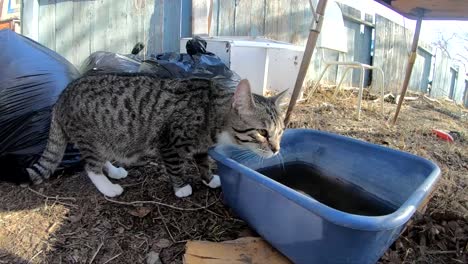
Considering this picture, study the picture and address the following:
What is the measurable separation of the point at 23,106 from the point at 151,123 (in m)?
0.71

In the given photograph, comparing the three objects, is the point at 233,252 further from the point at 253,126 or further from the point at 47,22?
the point at 47,22

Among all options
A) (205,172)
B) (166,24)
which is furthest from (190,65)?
(166,24)

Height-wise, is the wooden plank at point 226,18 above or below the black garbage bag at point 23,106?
above

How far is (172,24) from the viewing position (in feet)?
11.9

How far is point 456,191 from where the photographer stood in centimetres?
206

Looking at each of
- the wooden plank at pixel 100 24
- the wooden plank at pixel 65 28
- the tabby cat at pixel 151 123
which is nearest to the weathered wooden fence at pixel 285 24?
the wooden plank at pixel 100 24

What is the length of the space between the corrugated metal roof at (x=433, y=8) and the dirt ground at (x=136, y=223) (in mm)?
1066

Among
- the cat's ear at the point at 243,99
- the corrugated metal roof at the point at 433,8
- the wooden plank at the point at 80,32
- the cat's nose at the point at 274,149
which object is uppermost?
the corrugated metal roof at the point at 433,8

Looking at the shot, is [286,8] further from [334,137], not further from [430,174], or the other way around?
[430,174]

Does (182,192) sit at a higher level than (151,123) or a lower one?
lower

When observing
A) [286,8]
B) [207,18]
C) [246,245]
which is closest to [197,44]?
[207,18]

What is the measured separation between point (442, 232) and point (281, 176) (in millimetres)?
756

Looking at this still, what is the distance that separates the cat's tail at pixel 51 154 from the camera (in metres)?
1.85

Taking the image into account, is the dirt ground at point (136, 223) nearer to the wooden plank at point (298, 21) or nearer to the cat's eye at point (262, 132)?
the cat's eye at point (262, 132)
